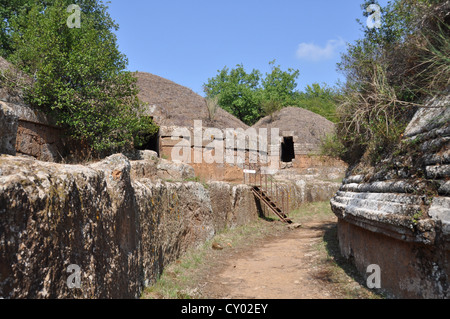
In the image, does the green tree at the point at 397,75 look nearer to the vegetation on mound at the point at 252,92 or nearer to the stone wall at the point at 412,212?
the stone wall at the point at 412,212

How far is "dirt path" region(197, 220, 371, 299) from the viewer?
454 centimetres

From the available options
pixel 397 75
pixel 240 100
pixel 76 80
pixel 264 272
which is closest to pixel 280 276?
pixel 264 272

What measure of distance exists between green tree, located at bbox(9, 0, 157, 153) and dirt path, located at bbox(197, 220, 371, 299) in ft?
14.5

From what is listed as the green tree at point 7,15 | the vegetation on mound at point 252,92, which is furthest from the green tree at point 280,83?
the green tree at point 7,15

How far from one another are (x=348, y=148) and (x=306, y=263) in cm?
231

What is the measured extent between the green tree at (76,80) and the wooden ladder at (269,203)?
4.55 m

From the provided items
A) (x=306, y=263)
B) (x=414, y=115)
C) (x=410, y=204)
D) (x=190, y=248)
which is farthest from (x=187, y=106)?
(x=410, y=204)

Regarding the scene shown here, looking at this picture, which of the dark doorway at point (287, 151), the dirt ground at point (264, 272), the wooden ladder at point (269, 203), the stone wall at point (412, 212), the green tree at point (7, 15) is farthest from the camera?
the dark doorway at point (287, 151)

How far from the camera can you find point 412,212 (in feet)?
10.6

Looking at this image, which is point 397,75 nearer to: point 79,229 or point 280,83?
point 79,229

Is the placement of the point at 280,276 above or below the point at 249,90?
below

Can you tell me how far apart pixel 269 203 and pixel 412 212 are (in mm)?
8333

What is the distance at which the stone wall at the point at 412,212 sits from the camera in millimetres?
3008
